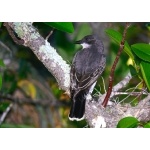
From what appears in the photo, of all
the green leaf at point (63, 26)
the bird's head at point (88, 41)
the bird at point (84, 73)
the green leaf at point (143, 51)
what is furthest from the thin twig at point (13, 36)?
the bird's head at point (88, 41)

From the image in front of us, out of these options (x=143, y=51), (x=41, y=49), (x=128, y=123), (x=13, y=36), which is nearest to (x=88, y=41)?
(x=41, y=49)

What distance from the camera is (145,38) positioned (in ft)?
21.5

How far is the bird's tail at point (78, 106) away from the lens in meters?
3.18

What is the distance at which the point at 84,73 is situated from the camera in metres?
3.61

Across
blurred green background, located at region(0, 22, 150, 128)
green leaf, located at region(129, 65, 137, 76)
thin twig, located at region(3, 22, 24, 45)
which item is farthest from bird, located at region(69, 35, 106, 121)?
blurred green background, located at region(0, 22, 150, 128)

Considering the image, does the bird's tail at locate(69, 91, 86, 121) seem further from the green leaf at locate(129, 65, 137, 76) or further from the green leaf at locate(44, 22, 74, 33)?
the green leaf at locate(44, 22, 74, 33)

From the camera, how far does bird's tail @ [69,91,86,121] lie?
318 cm

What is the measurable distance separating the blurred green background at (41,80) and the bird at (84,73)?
4.09 feet

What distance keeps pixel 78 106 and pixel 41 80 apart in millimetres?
2382

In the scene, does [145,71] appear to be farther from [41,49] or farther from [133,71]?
[41,49]

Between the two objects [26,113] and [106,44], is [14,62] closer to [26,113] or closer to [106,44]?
[26,113]

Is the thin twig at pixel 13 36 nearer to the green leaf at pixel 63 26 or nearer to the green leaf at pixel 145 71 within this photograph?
the green leaf at pixel 63 26
